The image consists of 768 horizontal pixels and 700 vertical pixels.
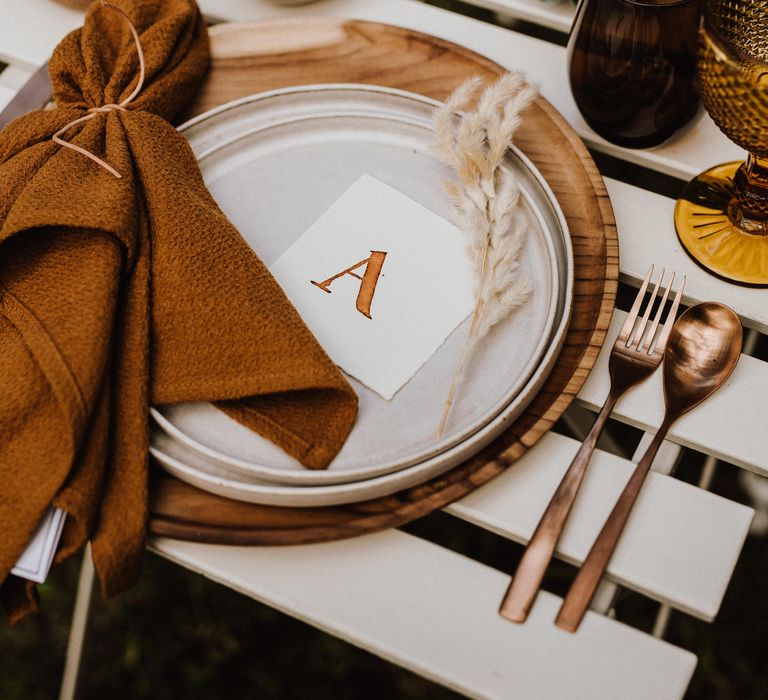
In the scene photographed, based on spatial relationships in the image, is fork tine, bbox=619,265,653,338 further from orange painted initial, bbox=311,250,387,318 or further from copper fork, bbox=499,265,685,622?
orange painted initial, bbox=311,250,387,318

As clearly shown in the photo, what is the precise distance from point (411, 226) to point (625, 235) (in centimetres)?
18

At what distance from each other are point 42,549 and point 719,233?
1.80ft

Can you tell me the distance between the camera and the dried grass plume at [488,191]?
1.68 feet

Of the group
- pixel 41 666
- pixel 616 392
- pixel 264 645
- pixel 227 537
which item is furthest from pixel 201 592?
pixel 616 392

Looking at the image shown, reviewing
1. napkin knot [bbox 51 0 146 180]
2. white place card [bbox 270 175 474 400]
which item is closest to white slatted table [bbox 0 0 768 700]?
white place card [bbox 270 175 474 400]

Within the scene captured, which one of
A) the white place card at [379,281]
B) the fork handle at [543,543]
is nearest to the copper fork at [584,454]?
the fork handle at [543,543]

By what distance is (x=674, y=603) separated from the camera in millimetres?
458

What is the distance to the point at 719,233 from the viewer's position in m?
0.58

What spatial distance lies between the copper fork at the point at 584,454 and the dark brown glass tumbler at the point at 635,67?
5.5 inches

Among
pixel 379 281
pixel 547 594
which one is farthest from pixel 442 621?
pixel 379 281

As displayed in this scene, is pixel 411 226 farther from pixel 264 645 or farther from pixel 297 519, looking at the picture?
pixel 264 645

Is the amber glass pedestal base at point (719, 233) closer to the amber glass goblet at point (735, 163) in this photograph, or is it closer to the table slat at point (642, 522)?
the amber glass goblet at point (735, 163)

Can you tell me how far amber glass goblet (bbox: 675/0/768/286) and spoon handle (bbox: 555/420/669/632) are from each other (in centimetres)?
21

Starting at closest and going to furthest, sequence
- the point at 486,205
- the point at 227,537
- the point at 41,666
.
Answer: the point at 227,537
the point at 486,205
the point at 41,666
